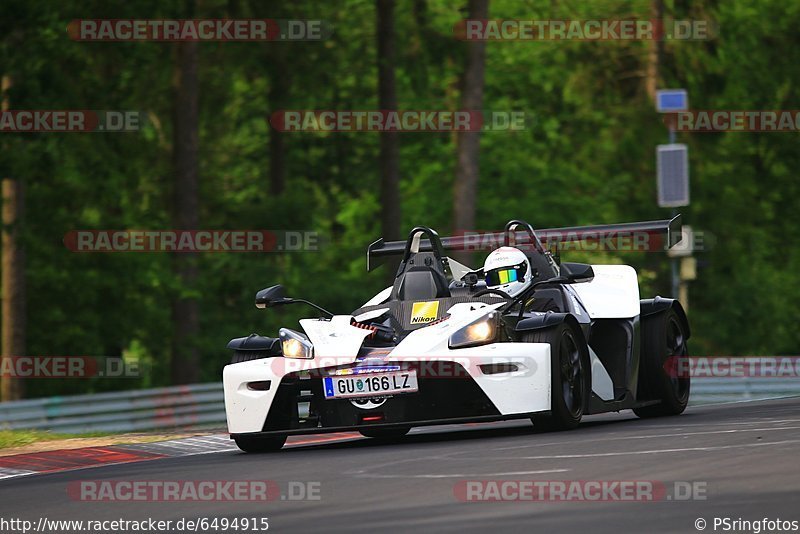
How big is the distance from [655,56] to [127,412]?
20.5 meters

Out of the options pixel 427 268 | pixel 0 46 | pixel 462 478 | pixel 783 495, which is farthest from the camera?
pixel 0 46

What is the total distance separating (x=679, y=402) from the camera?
1534 centimetres

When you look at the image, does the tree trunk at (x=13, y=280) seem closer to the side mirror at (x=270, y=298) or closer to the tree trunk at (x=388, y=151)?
the tree trunk at (x=388, y=151)

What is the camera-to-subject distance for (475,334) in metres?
12.4

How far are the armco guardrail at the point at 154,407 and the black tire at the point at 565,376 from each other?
9533mm

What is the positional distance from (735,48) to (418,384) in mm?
34443

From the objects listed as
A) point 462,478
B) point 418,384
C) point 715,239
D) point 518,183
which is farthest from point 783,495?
point 715,239

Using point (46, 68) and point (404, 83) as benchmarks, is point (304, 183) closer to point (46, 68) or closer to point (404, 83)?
point (404, 83)

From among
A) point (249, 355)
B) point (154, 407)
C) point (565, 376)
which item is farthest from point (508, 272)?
point (154, 407)

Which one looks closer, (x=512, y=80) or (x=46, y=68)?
(x=46, y=68)

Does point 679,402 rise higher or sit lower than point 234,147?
lower

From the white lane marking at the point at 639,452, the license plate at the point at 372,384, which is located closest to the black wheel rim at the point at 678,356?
the license plate at the point at 372,384

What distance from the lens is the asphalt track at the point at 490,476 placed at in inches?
308

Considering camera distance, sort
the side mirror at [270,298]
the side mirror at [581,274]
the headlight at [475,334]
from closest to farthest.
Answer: the headlight at [475,334] → the side mirror at [581,274] → the side mirror at [270,298]
